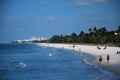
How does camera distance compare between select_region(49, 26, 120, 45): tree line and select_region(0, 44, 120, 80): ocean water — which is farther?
select_region(49, 26, 120, 45): tree line

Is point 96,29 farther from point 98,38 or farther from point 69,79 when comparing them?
point 69,79

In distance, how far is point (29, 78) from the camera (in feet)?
68.3

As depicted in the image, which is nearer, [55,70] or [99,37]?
[55,70]

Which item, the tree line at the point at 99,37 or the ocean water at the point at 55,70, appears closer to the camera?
the ocean water at the point at 55,70

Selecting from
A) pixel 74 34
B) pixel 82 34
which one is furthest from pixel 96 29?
pixel 74 34

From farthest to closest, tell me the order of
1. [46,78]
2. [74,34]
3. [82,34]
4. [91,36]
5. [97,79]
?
1. [74,34]
2. [82,34]
3. [91,36]
4. [46,78]
5. [97,79]

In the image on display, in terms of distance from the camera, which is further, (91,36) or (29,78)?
(91,36)

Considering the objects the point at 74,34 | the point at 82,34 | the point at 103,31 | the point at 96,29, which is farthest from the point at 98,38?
the point at 74,34

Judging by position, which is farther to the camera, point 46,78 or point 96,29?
point 96,29

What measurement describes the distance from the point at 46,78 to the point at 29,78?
1225 millimetres

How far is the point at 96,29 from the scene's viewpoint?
111 meters

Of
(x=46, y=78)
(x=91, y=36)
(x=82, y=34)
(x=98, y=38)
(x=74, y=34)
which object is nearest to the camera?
(x=46, y=78)

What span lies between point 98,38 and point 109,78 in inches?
3095

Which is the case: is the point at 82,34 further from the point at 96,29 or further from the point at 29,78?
the point at 29,78
